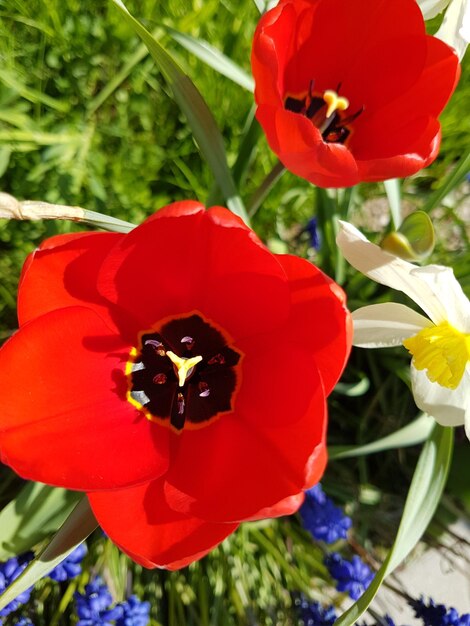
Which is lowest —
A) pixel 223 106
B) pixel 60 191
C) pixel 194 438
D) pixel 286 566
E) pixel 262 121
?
pixel 286 566

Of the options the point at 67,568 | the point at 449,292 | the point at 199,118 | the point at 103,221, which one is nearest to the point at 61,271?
the point at 103,221

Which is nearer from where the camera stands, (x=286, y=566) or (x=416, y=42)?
(x=416, y=42)

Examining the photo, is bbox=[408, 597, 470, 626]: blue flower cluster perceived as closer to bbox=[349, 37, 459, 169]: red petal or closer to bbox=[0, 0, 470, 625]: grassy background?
bbox=[0, 0, 470, 625]: grassy background

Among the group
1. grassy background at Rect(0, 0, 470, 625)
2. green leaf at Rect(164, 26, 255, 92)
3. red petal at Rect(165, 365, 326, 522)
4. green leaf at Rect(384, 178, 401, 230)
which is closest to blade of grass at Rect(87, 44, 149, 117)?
grassy background at Rect(0, 0, 470, 625)

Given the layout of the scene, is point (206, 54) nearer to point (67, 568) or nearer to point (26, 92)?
point (26, 92)

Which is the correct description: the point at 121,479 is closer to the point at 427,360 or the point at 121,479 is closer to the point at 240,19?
the point at 427,360

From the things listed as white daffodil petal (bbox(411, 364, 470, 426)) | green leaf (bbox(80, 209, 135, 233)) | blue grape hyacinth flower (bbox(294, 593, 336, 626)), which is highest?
→ green leaf (bbox(80, 209, 135, 233))

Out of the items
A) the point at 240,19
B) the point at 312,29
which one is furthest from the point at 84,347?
the point at 240,19
